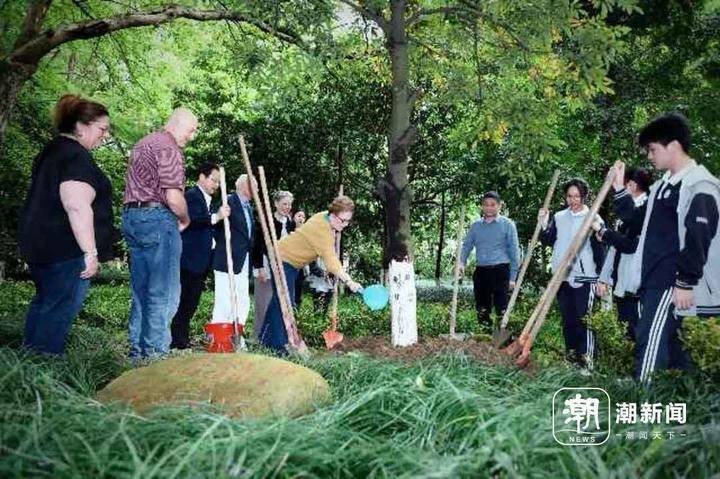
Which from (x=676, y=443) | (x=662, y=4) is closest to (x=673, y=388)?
(x=676, y=443)

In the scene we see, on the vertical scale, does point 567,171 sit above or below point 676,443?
above

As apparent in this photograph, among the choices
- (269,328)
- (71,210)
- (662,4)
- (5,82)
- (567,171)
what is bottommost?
(269,328)

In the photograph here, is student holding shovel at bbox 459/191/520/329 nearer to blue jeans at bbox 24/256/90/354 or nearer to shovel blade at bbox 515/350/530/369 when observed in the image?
shovel blade at bbox 515/350/530/369

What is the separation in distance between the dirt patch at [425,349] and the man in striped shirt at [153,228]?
1813 mm

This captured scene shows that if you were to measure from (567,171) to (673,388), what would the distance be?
24.7ft

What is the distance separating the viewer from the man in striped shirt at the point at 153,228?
523 centimetres

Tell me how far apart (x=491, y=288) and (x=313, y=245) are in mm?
3005

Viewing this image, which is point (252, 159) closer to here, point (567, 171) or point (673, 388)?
point (567, 171)

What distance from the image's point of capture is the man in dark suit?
6879 mm

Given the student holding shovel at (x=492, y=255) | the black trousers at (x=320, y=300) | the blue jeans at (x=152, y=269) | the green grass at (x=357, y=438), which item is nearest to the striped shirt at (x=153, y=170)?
the blue jeans at (x=152, y=269)

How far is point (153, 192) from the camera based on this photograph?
17.3ft

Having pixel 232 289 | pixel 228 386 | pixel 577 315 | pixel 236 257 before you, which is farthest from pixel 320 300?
pixel 228 386

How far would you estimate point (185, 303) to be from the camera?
7070mm

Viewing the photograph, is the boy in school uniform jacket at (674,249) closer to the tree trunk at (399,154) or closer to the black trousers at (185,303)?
the tree trunk at (399,154)
